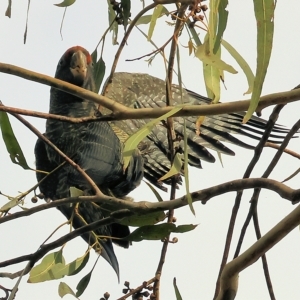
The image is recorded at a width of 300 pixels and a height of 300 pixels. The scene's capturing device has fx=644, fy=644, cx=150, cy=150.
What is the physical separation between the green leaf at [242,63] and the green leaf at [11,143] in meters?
0.48

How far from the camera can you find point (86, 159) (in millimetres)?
2291

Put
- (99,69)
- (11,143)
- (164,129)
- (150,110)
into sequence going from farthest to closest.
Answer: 1. (164,129)
2. (99,69)
3. (11,143)
4. (150,110)

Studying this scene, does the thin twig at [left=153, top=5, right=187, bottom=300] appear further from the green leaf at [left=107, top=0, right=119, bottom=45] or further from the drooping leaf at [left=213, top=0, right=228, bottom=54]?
the green leaf at [left=107, top=0, right=119, bottom=45]

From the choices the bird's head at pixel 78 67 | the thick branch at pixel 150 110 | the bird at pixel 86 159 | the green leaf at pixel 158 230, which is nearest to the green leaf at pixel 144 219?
the green leaf at pixel 158 230

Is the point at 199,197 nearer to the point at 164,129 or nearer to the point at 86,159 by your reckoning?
the point at 86,159

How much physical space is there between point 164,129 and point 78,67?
20.1 inches

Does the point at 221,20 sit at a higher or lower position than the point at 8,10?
lower

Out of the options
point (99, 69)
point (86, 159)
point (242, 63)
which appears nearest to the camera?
point (242, 63)

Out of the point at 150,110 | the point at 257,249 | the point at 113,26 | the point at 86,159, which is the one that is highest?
the point at 86,159

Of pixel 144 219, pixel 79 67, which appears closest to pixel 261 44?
pixel 144 219

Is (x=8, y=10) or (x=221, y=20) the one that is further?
(x=8, y=10)

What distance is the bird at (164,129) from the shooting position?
2283mm

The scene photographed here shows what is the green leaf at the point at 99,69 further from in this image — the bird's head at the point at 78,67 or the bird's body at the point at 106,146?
the bird's head at the point at 78,67

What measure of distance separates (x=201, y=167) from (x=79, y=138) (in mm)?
471
